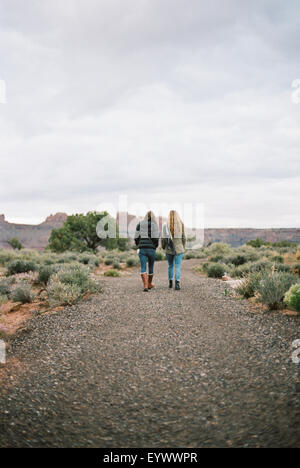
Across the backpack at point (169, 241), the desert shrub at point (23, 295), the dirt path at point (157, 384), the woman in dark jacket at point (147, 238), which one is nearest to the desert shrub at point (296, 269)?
the backpack at point (169, 241)

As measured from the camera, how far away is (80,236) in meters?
44.8

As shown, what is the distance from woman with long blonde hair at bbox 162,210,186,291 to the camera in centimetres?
1104

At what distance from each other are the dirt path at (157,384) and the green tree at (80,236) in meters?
36.6

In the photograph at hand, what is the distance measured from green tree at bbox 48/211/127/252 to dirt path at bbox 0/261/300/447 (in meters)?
36.6

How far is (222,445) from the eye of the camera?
2.94 meters

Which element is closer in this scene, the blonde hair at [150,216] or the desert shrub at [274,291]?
the desert shrub at [274,291]

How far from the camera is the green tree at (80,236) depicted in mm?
43344

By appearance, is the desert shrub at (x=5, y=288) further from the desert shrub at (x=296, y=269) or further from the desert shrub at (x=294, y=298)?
the desert shrub at (x=296, y=269)

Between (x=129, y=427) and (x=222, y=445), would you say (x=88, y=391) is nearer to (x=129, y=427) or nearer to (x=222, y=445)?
(x=129, y=427)

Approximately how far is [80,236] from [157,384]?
137ft

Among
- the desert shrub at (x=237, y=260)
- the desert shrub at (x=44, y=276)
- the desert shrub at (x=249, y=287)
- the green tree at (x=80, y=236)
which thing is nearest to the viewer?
the desert shrub at (x=249, y=287)

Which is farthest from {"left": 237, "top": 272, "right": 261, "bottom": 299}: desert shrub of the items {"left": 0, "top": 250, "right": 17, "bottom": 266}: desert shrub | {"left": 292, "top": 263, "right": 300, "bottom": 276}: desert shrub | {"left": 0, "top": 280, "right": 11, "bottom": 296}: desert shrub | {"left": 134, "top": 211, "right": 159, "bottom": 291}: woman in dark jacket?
{"left": 0, "top": 250, "right": 17, "bottom": 266}: desert shrub

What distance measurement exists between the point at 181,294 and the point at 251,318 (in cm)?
341
